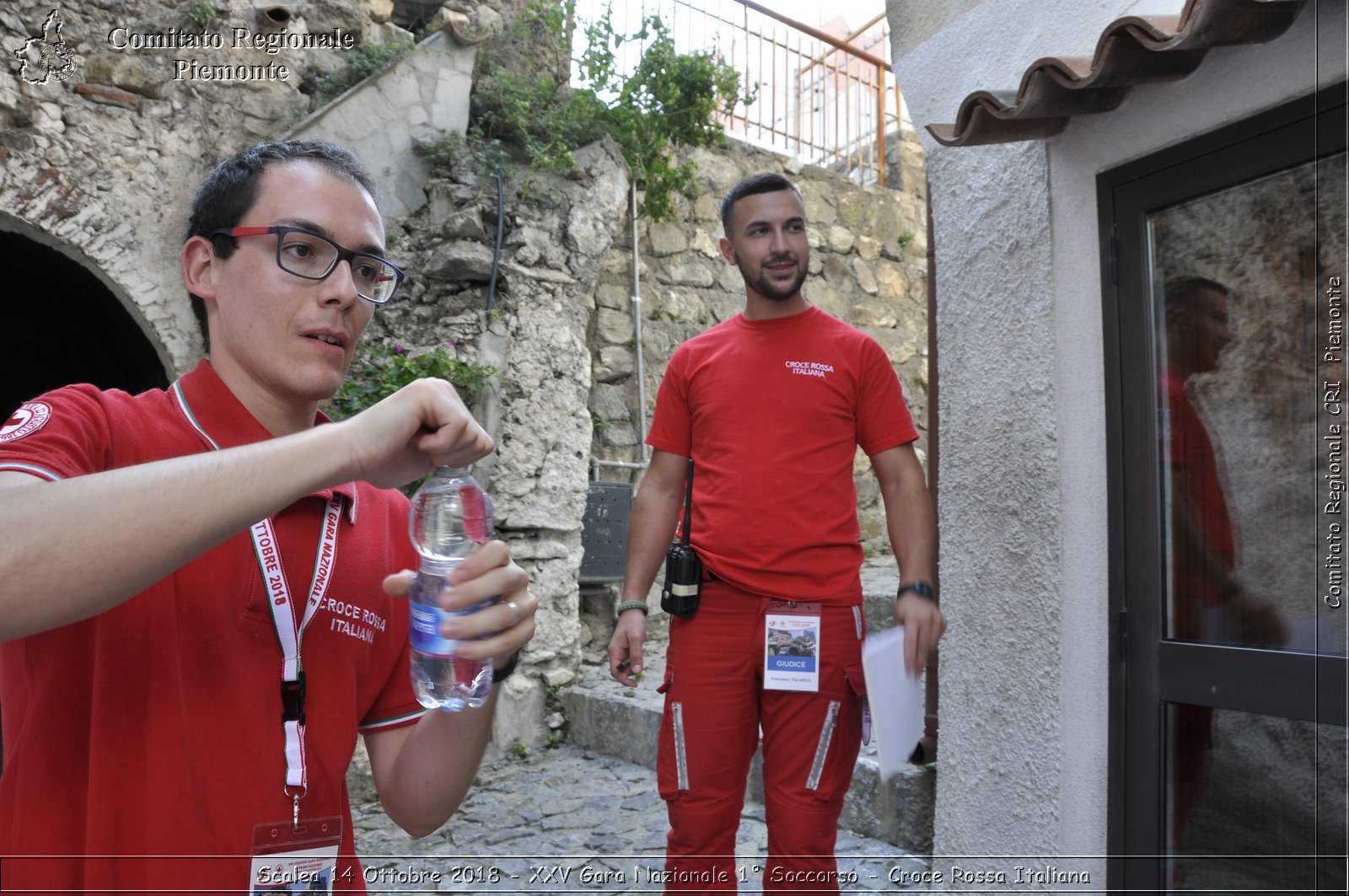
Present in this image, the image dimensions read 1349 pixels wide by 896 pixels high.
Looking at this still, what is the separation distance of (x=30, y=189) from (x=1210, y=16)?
4909 mm

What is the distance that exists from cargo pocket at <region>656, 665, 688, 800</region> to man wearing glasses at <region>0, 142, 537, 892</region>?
1427mm

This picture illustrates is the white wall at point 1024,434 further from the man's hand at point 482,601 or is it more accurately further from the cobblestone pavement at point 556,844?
the man's hand at point 482,601

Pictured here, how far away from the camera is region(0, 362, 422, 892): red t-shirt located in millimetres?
1152

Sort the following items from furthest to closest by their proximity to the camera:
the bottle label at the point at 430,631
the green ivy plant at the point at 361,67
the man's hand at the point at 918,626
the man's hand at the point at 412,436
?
the green ivy plant at the point at 361,67, the man's hand at the point at 918,626, the bottle label at the point at 430,631, the man's hand at the point at 412,436

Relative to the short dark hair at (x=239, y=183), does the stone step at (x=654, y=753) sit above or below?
below

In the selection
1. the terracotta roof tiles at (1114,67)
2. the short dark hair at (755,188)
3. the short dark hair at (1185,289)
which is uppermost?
the short dark hair at (755,188)

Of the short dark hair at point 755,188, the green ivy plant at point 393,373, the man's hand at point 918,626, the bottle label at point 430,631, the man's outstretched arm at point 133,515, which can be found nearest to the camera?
the man's outstretched arm at point 133,515

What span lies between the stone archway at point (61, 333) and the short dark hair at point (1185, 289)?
498cm

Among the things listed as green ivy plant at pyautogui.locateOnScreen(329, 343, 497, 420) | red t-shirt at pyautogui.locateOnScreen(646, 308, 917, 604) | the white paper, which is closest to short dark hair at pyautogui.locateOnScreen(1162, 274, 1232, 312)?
red t-shirt at pyautogui.locateOnScreen(646, 308, 917, 604)

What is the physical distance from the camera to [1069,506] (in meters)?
2.91

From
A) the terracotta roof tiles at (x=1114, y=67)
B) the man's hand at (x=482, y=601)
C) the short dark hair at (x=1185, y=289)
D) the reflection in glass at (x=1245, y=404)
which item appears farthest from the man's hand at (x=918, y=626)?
the man's hand at (x=482, y=601)

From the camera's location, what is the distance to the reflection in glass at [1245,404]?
230 cm

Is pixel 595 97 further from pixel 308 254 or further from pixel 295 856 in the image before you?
pixel 295 856

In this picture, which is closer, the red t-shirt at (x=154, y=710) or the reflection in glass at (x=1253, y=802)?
the red t-shirt at (x=154, y=710)
